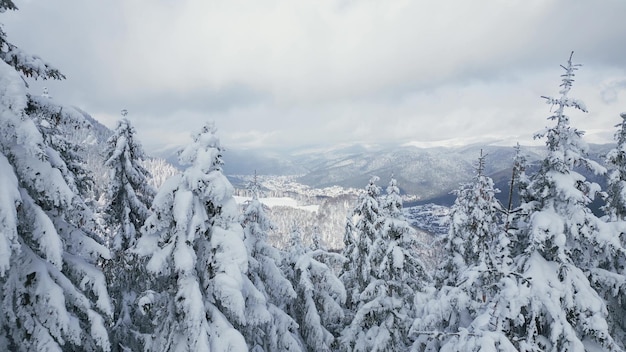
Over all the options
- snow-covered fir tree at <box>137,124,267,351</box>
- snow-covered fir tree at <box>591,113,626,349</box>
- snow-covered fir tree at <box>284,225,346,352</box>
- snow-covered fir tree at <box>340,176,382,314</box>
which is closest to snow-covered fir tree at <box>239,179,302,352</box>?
snow-covered fir tree at <box>284,225,346,352</box>

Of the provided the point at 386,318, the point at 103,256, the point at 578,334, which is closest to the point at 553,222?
the point at 578,334

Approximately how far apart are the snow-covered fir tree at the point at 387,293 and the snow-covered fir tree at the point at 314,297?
1245mm

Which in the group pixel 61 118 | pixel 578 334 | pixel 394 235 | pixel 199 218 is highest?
pixel 61 118

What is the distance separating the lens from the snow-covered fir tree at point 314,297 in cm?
1443

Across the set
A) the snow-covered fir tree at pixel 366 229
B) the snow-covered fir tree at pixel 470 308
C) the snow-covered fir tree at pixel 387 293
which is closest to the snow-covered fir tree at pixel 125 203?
the snow-covered fir tree at pixel 387 293

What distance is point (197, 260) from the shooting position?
905cm

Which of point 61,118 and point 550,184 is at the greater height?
point 61,118

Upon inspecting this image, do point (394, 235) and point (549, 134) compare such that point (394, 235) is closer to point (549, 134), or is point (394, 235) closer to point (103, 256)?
point (549, 134)

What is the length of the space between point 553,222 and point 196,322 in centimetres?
966

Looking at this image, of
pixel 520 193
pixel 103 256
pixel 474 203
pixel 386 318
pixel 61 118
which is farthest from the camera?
pixel 474 203

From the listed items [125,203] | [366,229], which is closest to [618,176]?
[366,229]

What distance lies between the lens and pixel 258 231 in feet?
45.5

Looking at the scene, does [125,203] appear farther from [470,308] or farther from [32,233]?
[470,308]

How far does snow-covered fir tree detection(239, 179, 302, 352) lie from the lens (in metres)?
12.0
